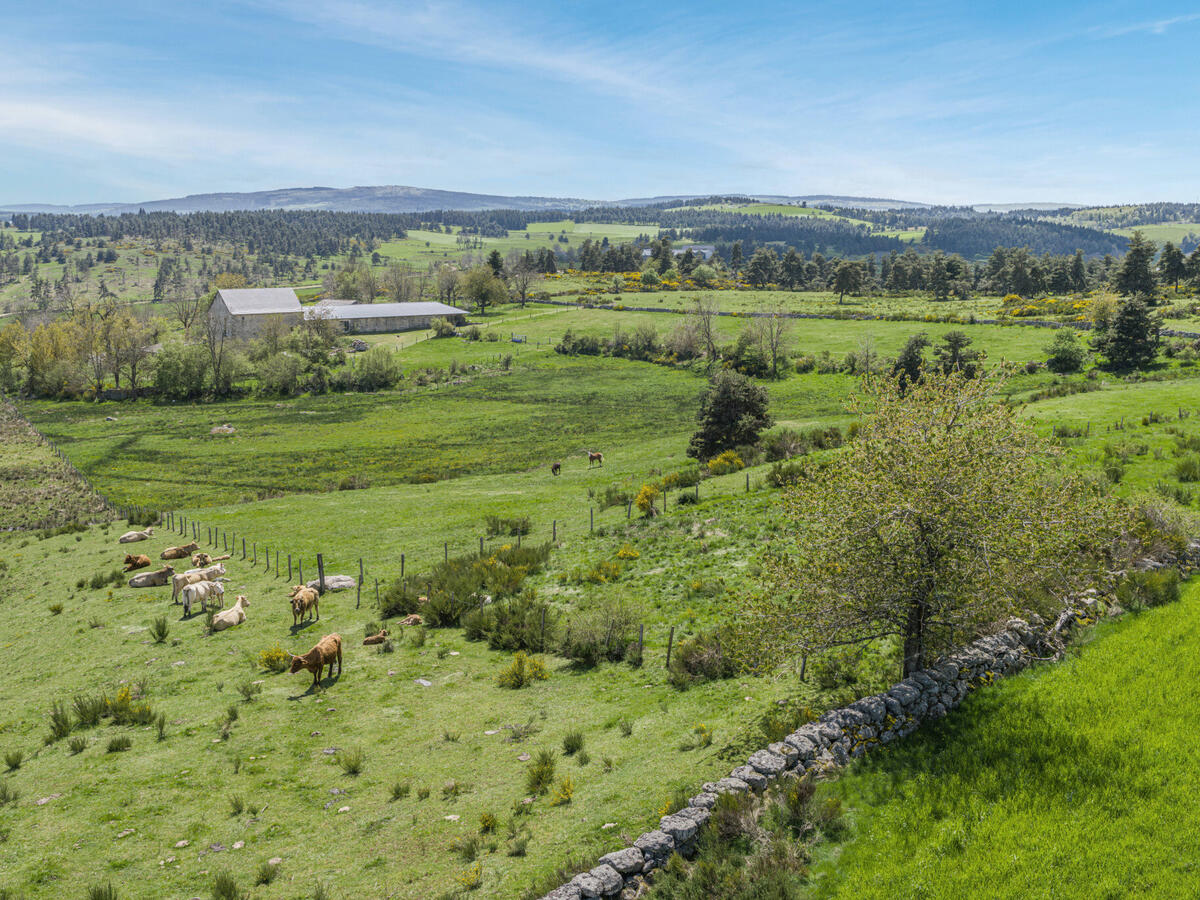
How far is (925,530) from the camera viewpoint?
12953mm

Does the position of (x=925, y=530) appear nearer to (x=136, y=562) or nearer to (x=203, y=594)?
(x=203, y=594)

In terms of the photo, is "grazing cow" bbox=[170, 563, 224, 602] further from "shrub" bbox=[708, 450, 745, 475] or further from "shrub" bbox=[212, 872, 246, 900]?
"shrub" bbox=[708, 450, 745, 475]

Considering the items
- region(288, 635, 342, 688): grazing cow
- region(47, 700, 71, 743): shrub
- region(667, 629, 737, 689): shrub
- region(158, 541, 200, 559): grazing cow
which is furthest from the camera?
region(158, 541, 200, 559): grazing cow

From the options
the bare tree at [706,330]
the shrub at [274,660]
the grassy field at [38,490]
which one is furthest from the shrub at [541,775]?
the bare tree at [706,330]

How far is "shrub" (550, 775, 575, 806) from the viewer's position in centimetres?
1261

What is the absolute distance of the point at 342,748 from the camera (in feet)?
51.1

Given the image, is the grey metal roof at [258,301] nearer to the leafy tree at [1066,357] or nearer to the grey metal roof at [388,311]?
the grey metal roof at [388,311]

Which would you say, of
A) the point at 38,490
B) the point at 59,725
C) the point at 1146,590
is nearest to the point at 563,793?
the point at 59,725

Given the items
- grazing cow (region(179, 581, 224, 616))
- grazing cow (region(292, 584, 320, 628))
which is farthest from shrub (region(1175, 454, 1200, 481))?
grazing cow (region(179, 581, 224, 616))

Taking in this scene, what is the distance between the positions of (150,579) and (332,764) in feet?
68.8

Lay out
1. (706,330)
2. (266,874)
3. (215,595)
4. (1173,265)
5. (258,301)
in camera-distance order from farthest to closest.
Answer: (258,301), (1173,265), (706,330), (215,595), (266,874)

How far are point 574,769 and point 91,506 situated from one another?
50056 mm

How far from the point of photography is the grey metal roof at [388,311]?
13588 cm

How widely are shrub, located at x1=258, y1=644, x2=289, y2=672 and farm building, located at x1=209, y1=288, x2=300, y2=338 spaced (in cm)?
11732
